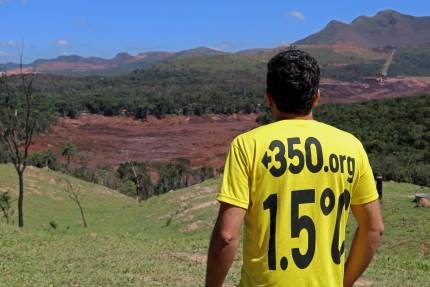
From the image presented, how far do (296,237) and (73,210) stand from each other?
34772mm

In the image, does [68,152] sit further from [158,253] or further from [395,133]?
[158,253]

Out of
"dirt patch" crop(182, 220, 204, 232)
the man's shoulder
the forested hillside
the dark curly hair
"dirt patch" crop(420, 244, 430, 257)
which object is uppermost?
the dark curly hair

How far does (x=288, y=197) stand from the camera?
2.62 meters

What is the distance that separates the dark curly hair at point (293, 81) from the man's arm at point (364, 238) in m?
0.56

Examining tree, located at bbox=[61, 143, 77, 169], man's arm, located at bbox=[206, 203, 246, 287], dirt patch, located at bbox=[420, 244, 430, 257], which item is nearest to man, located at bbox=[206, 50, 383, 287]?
man's arm, located at bbox=[206, 203, 246, 287]

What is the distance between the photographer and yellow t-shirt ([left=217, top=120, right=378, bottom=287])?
2584 millimetres

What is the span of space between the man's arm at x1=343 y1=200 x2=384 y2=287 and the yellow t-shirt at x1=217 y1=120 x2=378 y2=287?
18 cm

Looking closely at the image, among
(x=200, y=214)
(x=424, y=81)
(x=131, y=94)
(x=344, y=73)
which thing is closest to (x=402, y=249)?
(x=200, y=214)

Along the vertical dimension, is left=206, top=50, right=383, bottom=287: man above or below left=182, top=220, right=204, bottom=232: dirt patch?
above

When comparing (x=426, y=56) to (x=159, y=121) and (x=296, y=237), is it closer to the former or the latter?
(x=159, y=121)

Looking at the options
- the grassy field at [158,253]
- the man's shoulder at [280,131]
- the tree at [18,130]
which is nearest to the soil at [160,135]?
the tree at [18,130]

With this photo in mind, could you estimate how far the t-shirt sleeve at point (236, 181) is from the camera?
2545 millimetres

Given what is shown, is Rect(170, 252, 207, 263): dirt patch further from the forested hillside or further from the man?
the forested hillside

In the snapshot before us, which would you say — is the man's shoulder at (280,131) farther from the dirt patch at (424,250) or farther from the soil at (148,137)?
the soil at (148,137)
